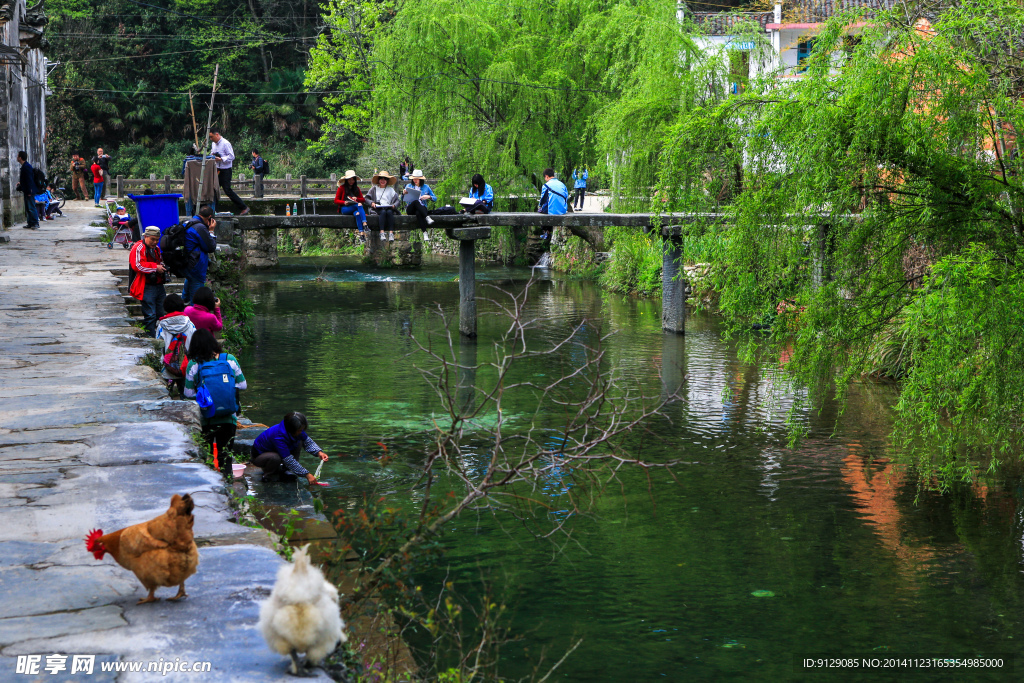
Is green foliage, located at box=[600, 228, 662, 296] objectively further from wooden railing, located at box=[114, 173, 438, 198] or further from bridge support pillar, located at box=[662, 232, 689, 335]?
wooden railing, located at box=[114, 173, 438, 198]

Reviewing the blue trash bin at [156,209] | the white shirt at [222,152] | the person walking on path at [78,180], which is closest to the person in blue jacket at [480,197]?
the white shirt at [222,152]

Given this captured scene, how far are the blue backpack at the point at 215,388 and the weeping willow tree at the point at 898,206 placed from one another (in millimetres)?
5267

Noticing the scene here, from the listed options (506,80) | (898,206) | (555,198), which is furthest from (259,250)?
(898,206)

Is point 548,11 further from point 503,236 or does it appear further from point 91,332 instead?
point 91,332

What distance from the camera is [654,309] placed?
77.8 ft

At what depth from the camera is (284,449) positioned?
8867 millimetres

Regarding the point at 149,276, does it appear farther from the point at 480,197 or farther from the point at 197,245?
the point at 480,197

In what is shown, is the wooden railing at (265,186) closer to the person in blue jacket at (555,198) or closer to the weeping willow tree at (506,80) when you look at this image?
the weeping willow tree at (506,80)

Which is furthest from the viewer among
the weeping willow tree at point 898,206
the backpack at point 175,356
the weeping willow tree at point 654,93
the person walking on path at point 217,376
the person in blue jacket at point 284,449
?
the weeping willow tree at point 654,93

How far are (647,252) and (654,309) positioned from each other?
4.70 feet

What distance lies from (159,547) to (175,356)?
19.3 feet

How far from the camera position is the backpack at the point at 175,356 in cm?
956

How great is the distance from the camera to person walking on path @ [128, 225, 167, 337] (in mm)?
11656

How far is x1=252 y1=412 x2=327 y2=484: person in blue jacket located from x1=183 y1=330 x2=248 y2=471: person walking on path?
648 mm
